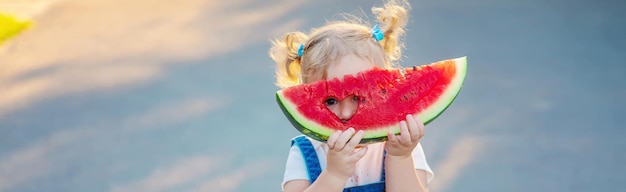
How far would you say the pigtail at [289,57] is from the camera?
257cm

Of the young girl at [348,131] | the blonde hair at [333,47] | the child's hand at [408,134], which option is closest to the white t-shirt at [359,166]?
the young girl at [348,131]

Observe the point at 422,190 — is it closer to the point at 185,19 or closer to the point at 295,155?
the point at 295,155

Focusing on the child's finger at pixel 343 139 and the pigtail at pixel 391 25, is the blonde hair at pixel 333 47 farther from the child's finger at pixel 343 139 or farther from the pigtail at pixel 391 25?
the child's finger at pixel 343 139

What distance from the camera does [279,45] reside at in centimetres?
264

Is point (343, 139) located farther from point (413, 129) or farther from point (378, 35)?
point (378, 35)

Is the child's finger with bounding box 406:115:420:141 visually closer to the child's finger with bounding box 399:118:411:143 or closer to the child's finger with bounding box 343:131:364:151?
the child's finger with bounding box 399:118:411:143

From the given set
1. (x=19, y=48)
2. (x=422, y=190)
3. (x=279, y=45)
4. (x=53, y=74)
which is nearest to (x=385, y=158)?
(x=422, y=190)

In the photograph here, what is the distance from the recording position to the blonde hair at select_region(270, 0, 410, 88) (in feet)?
7.75

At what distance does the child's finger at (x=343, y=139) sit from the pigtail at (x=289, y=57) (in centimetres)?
50

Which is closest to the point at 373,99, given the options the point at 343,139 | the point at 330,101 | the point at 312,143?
the point at 330,101

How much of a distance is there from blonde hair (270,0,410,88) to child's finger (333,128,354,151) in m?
Answer: 0.30

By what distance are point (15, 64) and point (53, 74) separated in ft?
0.76

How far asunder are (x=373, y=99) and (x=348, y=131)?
0.19 m

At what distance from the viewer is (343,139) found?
2.07 meters
